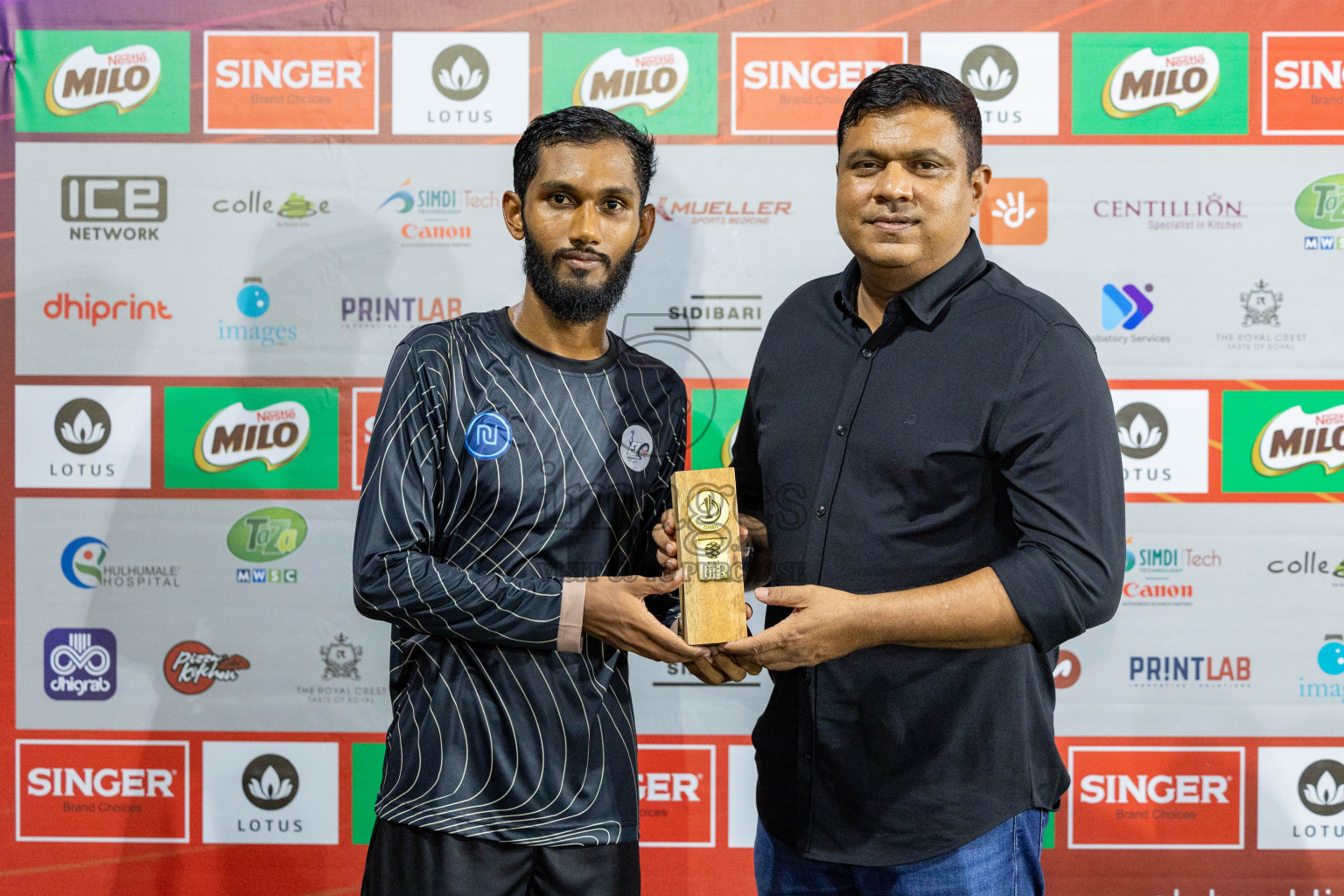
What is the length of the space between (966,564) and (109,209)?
238 cm

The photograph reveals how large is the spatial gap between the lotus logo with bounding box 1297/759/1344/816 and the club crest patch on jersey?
6.99 ft

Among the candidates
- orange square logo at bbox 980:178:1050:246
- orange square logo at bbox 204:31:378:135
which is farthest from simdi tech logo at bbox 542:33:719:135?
orange square logo at bbox 980:178:1050:246

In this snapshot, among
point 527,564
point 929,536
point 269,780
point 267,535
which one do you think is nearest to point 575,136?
point 527,564

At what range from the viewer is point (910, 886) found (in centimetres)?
139

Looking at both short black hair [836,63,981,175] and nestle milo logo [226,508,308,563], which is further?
nestle milo logo [226,508,308,563]

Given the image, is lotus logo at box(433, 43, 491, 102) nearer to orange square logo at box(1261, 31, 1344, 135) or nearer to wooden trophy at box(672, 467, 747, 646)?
wooden trophy at box(672, 467, 747, 646)

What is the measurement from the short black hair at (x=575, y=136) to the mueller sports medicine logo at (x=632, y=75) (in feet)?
2.64

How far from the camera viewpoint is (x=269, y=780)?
2.52 metres

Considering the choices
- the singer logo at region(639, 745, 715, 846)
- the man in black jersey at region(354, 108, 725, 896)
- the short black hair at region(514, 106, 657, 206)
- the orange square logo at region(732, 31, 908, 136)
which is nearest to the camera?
the man in black jersey at region(354, 108, 725, 896)

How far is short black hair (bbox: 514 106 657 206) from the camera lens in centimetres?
160

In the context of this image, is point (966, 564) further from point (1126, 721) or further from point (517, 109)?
point (517, 109)

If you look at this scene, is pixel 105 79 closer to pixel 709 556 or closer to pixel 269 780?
pixel 269 780

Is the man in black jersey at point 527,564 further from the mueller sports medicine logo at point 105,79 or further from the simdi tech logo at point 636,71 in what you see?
the mueller sports medicine logo at point 105,79

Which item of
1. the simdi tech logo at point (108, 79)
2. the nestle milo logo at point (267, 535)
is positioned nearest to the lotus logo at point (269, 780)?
the nestle milo logo at point (267, 535)
